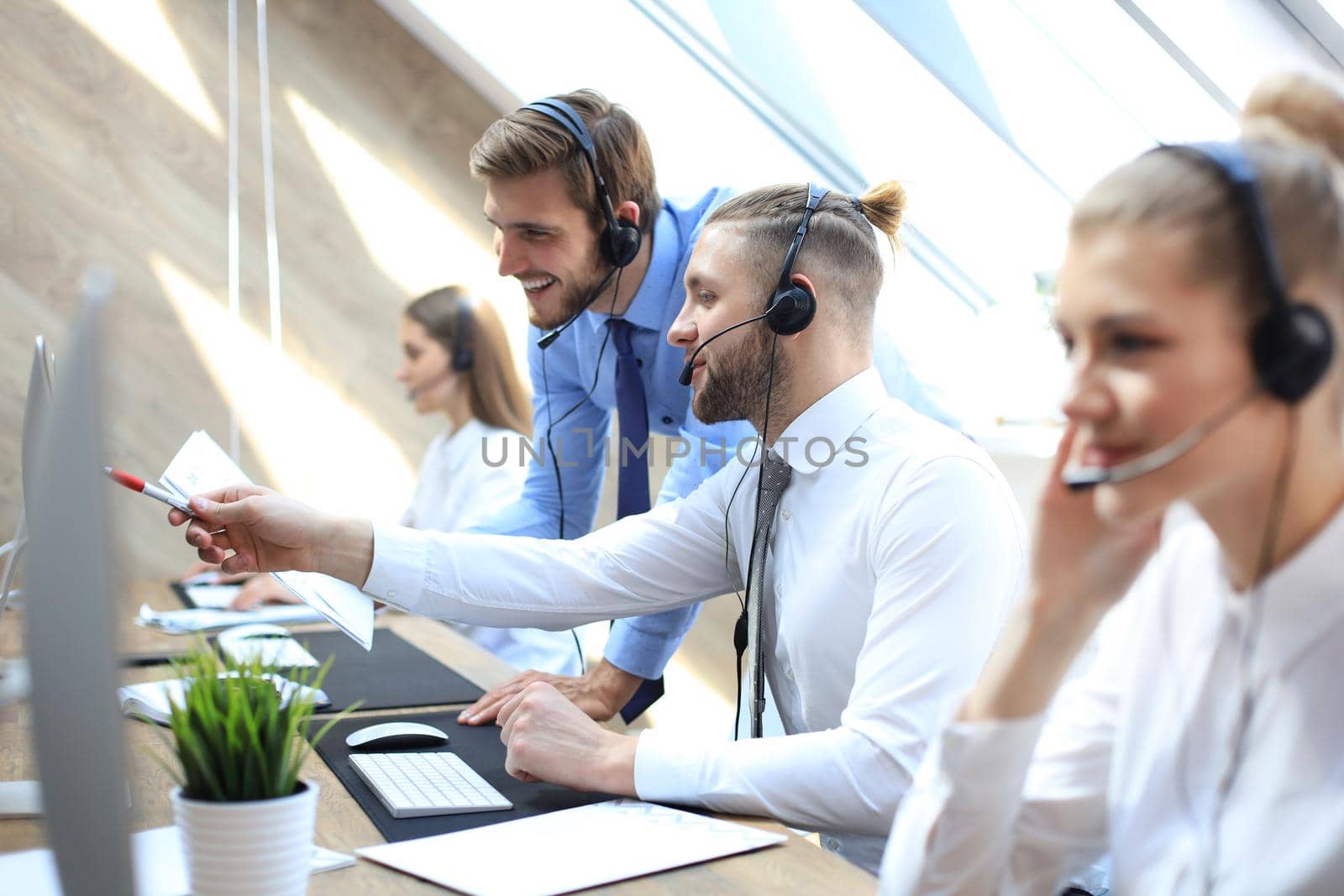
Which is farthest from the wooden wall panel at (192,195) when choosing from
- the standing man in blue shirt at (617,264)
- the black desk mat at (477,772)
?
the black desk mat at (477,772)

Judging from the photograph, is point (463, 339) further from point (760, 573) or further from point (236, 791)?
point (236, 791)

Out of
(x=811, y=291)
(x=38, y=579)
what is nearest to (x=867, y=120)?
(x=811, y=291)

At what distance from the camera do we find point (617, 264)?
1997 mm

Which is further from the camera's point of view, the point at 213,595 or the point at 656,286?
the point at 213,595

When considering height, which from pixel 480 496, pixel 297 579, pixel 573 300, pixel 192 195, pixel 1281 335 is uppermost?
pixel 192 195

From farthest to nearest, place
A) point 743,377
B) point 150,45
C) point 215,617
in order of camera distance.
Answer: point 150,45 → point 215,617 → point 743,377

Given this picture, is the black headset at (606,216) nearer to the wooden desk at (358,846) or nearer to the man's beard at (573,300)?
the man's beard at (573,300)

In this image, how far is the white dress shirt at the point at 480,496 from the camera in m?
2.64

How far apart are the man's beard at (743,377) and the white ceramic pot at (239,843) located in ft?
2.73


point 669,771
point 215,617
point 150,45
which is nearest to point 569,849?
point 669,771

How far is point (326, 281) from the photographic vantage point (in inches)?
144

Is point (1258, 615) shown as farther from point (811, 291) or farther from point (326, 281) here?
point (326, 281)

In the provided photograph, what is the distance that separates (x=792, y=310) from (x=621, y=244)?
22.7 inches

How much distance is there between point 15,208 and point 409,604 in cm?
→ 250
